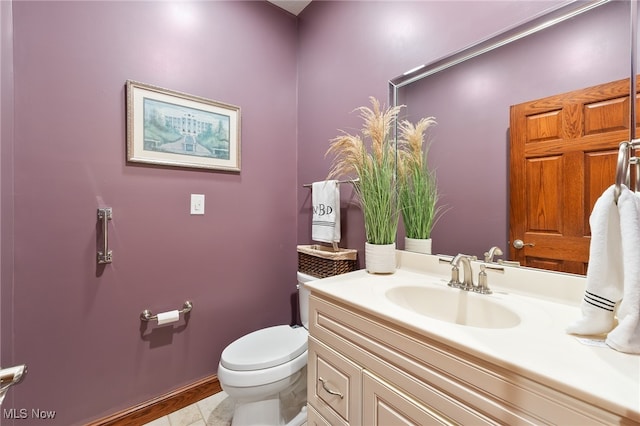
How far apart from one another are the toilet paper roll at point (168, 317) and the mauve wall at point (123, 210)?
0.26 ft

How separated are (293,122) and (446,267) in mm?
1460

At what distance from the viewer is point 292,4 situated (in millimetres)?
1840

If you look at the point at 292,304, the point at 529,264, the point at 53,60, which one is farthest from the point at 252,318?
the point at 53,60

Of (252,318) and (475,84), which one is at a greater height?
(475,84)

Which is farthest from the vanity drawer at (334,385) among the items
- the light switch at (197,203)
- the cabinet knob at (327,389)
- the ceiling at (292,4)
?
the ceiling at (292,4)

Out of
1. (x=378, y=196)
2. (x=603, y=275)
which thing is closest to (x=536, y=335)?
(x=603, y=275)

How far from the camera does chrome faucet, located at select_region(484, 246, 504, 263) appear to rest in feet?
3.23

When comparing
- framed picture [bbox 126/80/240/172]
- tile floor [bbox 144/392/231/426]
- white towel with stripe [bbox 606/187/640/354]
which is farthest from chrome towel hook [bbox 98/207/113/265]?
white towel with stripe [bbox 606/187/640/354]

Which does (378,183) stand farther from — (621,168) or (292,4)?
(292,4)

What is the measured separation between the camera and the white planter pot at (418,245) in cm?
123

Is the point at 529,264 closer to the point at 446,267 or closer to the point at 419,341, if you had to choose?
the point at 446,267

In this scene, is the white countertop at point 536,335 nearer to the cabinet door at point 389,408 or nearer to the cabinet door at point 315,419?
the cabinet door at point 389,408

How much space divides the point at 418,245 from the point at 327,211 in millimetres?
575

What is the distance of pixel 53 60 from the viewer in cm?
118
